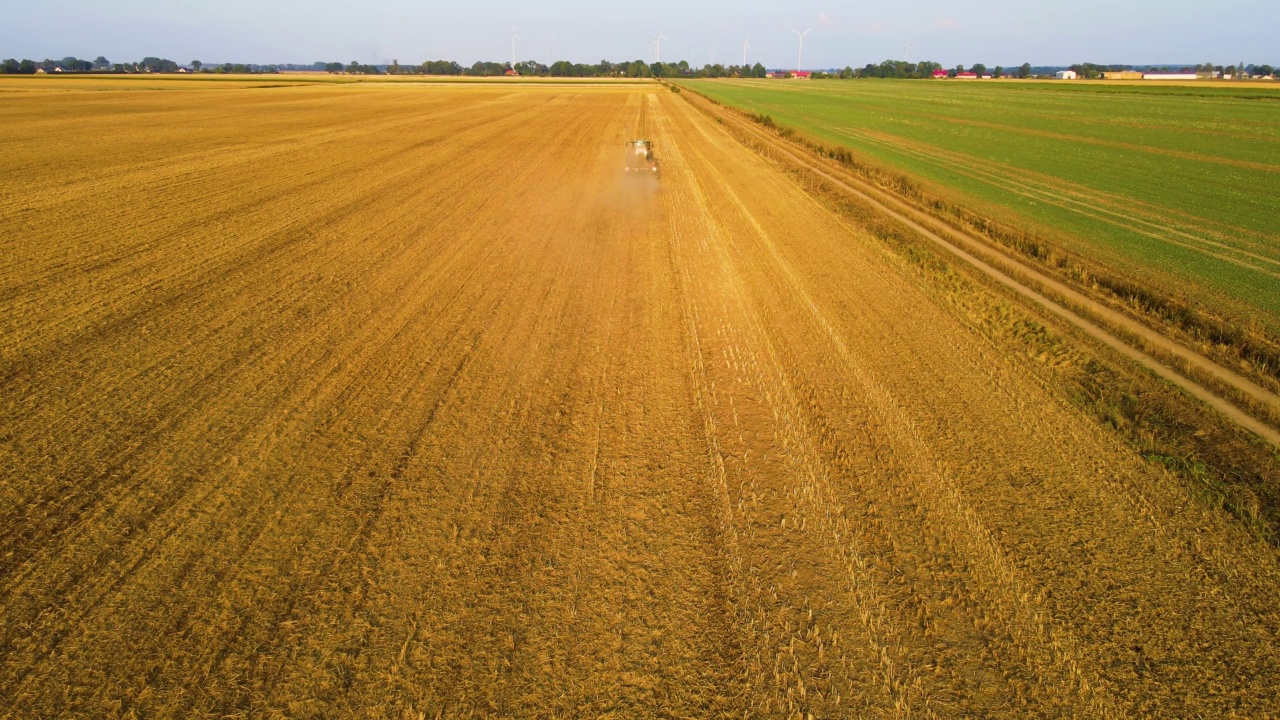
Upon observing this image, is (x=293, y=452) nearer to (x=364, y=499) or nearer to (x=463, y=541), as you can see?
(x=364, y=499)

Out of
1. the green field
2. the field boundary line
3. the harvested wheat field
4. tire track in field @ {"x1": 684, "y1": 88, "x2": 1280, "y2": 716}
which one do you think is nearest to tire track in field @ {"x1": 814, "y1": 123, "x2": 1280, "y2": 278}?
the green field

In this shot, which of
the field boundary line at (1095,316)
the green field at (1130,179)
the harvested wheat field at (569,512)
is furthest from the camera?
the green field at (1130,179)

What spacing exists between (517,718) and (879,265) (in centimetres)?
933

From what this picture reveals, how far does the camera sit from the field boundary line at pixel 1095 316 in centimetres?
604

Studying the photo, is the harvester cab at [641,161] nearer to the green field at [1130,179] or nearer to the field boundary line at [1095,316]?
the field boundary line at [1095,316]

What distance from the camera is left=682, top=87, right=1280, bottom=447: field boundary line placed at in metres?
6.04

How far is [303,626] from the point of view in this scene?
11.2 ft

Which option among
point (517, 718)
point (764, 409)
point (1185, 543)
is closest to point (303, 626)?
point (517, 718)

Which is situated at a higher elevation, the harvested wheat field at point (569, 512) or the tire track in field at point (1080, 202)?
the harvested wheat field at point (569, 512)

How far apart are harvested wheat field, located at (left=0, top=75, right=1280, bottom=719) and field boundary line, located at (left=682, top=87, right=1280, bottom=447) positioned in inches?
62.1

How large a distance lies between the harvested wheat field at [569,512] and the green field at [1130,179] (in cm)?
552

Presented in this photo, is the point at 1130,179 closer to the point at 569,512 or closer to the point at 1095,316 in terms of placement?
the point at 1095,316

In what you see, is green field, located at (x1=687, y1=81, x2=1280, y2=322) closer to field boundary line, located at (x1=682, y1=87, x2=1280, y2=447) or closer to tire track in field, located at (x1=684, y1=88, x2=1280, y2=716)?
field boundary line, located at (x1=682, y1=87, x2=1280, y2=447)

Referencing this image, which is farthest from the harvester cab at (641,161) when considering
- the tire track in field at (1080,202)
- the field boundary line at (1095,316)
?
the tire track in field at (1080,202)
